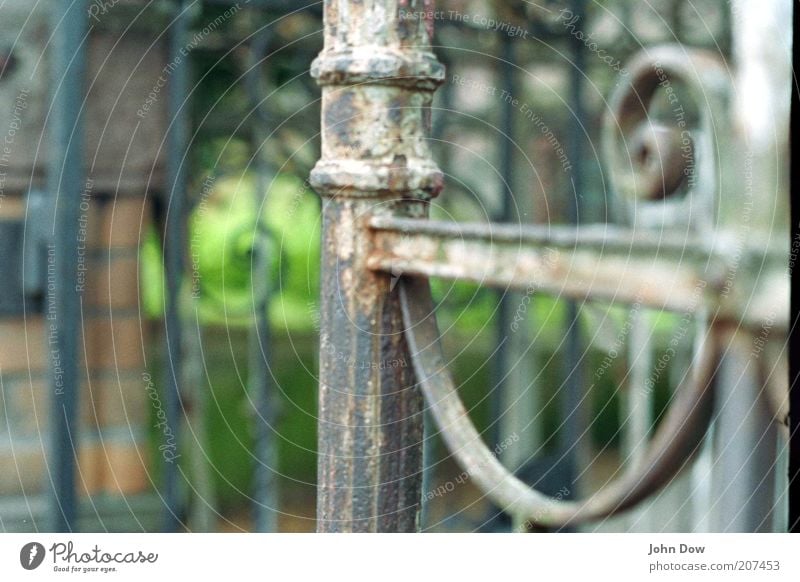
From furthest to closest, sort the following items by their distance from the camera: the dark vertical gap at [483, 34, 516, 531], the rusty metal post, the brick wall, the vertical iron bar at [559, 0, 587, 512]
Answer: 1. the vertical iron bar at [559, 0, 587, 512]
2. the dark vertical gap at [483, 34, 516, 531]
3. the brick wall
4. the rusty metal post

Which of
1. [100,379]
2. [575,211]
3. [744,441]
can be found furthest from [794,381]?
[100,379]

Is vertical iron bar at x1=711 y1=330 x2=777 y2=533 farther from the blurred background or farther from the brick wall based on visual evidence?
the brick wall

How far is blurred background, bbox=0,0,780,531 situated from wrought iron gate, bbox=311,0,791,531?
1.61 ft

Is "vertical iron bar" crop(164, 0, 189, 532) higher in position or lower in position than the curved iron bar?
higher

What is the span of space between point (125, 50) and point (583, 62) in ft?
3.15

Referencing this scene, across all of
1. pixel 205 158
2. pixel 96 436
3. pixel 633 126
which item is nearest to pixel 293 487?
pixel 96 436

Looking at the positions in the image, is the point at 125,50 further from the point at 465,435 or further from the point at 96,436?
the point at 465,435

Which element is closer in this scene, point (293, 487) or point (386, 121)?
point (386, 121)

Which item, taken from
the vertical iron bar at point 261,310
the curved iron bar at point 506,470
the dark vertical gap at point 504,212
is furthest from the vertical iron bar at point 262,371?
the curved iron bar at point 506,470

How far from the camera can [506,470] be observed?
714mm

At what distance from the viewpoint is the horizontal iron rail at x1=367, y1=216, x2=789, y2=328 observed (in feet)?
1.59

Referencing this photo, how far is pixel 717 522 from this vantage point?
0.68m

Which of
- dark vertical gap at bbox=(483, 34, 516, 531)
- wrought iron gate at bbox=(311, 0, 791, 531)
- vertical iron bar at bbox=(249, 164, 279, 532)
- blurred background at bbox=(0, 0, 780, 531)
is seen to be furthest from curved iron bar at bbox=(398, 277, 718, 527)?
dark vertical gap at bbox=(483, 34, 516, 531)

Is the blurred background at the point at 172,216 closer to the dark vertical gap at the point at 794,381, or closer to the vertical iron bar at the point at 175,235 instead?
the vertical iron bar at the point at 175,235
